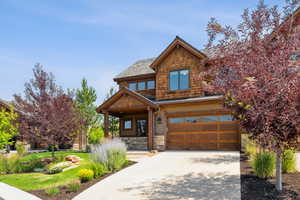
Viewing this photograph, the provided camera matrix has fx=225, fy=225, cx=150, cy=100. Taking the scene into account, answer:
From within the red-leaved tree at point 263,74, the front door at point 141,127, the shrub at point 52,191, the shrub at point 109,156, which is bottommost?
the shrub at point 52,191

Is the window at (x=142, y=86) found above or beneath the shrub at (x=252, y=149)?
above

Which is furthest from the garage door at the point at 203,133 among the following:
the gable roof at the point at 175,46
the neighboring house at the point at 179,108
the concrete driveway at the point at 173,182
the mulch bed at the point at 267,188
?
the mulch bed at the point at 267,188

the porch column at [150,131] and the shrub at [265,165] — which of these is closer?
the shrub at [265,165]

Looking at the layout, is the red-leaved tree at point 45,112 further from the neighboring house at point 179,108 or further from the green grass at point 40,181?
the neighboring house at point 179,108

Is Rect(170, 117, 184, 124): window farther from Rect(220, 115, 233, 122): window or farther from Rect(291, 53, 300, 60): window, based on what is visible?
Rect(291, 53, 300, 60): window

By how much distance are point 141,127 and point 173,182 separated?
11688 millimetres

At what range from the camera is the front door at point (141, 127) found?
1898cm

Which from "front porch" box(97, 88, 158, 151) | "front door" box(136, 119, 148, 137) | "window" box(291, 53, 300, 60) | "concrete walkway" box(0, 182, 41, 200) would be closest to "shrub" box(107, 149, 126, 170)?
"concrete walkway" box(0, 182, 41, 200)

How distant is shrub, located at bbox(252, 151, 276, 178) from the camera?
736 cm

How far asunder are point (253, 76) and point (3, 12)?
463 inches

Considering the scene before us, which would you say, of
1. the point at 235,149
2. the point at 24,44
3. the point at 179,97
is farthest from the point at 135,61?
the point at 235,149

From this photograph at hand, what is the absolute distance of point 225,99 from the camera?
6430mm

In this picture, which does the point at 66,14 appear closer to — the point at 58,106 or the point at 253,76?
the point at 58,106

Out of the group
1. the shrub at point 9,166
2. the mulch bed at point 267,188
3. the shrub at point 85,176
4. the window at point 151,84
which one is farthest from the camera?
the window at point 151,84
